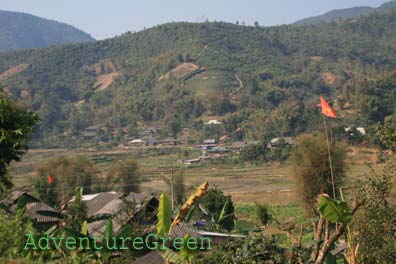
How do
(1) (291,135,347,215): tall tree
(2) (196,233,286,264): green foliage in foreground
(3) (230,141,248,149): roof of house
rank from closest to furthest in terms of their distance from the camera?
(2) (196,233,286,264): green foliage in foreground < (1) (291,135,347,215): tall tree < (3) (230,141,248,149): roof of house

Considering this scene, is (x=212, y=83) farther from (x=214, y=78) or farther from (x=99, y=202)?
(x=99, y=202)

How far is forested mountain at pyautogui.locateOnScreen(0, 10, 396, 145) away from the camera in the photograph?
83875 mm

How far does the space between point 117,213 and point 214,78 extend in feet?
349

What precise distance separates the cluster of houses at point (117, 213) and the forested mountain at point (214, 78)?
47.6m

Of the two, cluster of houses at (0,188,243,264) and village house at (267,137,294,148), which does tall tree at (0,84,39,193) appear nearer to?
cluster of houses at (0,188,243,264)

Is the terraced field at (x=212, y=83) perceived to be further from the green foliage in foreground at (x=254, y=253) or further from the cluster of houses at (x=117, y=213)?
the green foliage in foreground at (x=254, y=253)

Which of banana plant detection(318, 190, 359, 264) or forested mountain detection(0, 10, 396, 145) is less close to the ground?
banana plant detection(318, 190, 359, 264)

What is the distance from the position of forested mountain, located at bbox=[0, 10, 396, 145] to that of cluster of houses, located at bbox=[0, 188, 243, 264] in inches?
1875

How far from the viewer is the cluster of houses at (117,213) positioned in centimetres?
1172

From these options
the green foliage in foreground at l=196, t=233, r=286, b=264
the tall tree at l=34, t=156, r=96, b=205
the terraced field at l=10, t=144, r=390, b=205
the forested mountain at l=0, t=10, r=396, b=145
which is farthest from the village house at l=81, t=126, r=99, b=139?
the green foliage in foreground at l=196, t=233, r=286, b=264

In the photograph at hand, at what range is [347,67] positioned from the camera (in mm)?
128250

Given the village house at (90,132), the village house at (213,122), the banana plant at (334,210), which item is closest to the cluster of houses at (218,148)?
the village house at (213,122)

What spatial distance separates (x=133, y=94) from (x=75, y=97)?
21.0 m

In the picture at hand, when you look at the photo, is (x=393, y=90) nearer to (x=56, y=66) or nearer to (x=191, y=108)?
(x=191, y=108)
